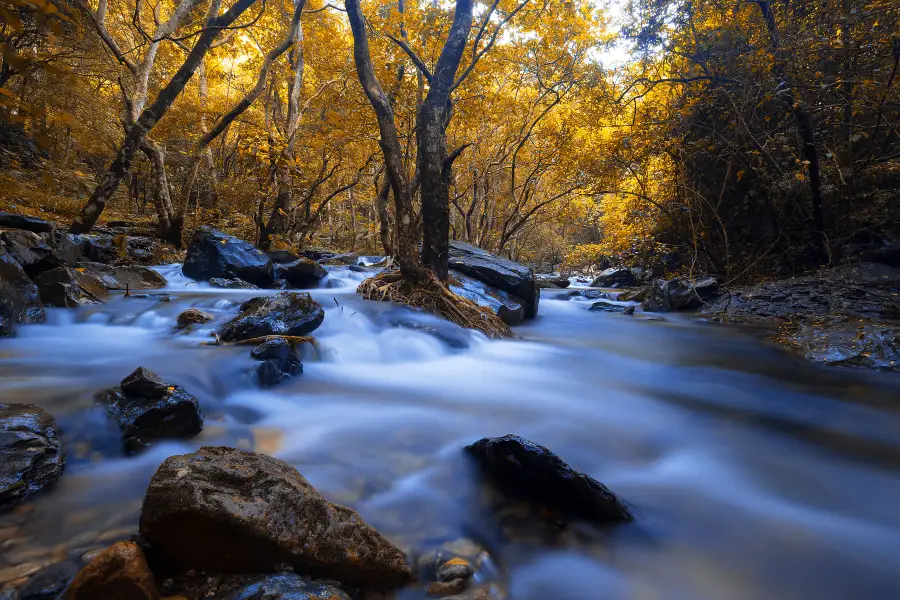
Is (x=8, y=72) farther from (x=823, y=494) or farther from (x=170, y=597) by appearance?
(x=823, y=494)

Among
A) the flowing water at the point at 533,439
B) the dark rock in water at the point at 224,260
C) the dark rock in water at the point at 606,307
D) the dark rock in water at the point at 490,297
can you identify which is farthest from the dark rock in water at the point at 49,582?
the dark rock in water at the point at 606,307

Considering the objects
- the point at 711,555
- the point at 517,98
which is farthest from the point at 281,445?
the point at 517,98

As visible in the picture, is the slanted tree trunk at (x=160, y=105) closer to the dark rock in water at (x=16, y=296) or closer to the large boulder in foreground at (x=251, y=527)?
the dark rock in water at (x=16, y=296)

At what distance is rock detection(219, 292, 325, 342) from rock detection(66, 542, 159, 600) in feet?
9.70

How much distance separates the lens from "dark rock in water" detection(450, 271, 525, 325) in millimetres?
7375

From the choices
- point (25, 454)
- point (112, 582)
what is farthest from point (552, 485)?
point (25, 454)

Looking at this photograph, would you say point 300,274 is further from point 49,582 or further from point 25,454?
point 49,582

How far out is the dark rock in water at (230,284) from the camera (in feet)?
26.3

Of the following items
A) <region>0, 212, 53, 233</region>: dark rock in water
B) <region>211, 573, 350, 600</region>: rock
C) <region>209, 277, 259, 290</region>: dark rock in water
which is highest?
<region>0, 212, 53, 233</region>: dark rock in water

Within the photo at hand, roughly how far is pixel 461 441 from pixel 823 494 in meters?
2.19

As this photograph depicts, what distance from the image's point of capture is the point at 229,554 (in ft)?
4.98

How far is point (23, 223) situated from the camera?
5727mm

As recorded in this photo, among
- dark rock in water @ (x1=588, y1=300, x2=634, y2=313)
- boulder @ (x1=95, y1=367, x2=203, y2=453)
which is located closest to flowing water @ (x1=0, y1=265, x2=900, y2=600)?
boulder @ (x1=95, y1=367, x2=203, y2=453)

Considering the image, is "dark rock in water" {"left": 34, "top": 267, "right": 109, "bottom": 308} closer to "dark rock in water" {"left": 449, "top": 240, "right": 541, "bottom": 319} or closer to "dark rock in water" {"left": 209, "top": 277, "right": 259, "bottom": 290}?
"dark rock in water" {"left": 209, "top": 277, "right": 259, "bottom": 290}
